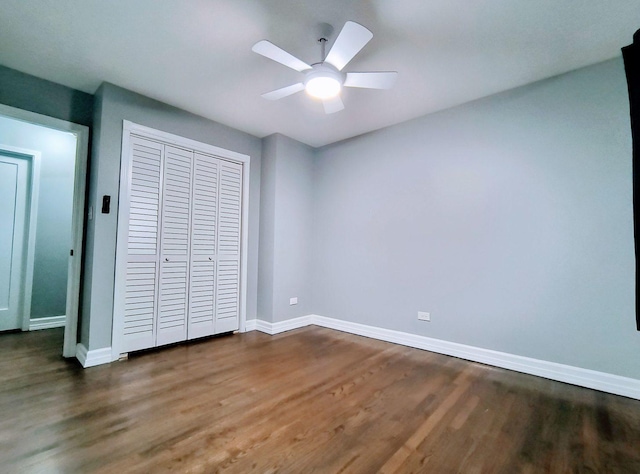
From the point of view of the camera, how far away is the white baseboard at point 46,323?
3.83 metres

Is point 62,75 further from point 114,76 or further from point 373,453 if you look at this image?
point 373,453

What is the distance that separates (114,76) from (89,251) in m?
1.69

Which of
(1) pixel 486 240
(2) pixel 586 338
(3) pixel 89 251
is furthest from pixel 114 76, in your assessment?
(2) pixel 586 338

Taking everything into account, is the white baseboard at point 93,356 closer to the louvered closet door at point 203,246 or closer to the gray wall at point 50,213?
the louvered closet door at point 203,246

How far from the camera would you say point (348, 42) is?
183cm

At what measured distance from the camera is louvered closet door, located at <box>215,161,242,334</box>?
376cm

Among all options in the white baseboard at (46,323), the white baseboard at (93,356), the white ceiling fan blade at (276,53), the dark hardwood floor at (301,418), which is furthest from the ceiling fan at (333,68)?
Answer: the white baseboard at (46,323)

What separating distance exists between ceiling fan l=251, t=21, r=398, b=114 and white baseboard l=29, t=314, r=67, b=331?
167 inches

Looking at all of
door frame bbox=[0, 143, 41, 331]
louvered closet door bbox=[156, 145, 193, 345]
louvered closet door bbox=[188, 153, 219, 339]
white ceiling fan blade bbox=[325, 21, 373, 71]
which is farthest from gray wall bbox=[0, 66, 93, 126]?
white ceiling fan blade bbox=[325, 21, 373, 71]

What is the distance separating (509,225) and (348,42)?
2.22 m

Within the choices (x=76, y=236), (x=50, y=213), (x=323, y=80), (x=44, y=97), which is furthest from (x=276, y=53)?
(x=50, y=213)

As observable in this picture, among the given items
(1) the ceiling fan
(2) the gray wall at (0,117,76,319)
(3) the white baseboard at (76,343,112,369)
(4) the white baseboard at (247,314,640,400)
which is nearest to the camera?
(1) the ceiling fan

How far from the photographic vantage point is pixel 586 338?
241cm

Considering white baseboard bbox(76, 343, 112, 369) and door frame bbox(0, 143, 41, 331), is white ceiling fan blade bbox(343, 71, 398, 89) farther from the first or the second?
door frame bbox(0, 143, 41, 331)
